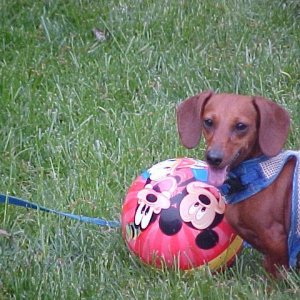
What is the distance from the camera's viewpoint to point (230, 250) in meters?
4.29

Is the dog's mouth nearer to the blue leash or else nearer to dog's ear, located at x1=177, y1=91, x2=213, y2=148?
dog's ear, located at x1=177, y1=91, x2=213, y2=148

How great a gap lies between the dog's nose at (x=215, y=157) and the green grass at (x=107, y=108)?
56 centimetres

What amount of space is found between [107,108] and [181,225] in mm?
2188

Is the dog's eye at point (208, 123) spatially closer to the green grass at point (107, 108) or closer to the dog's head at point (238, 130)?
the dog's head at point (238, 130)

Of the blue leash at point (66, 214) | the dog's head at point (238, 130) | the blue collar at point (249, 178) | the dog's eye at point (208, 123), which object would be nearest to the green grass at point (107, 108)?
the blue leash at point (66, 214)

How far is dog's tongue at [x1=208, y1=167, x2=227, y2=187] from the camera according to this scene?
3916 millimetres

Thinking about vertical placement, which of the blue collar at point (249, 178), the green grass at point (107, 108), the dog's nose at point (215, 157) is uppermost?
the dog's nose at point (215, 157)

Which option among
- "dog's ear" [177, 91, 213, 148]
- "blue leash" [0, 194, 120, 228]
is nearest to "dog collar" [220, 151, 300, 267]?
"dog's ear" [177, 91, 213, 148]

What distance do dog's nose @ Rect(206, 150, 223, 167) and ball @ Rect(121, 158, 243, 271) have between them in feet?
1.50

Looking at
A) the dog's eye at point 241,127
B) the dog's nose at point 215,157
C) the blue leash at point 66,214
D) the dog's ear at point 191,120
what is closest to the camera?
the dog's nose at point 215,157

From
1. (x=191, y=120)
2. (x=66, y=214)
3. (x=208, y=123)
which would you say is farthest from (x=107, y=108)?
(x=208, y=123)

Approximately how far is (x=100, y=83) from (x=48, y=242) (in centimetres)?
223

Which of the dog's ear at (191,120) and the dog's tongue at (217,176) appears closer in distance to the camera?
the dog's tongue at (217,176)

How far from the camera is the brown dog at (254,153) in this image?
12.9ft
